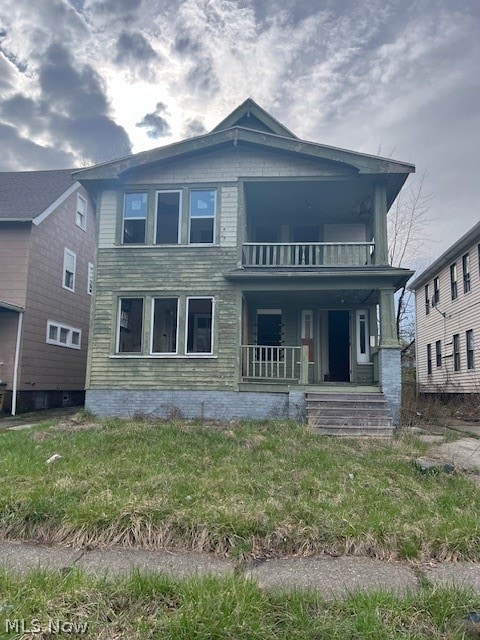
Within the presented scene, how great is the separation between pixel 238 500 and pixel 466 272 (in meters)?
17.2

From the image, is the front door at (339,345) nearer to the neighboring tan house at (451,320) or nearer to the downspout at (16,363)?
the neighboring tan house at (451,320)

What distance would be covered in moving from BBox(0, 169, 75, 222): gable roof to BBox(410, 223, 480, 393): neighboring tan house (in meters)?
15.6

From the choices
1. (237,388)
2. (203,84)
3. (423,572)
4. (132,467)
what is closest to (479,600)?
(423,572)

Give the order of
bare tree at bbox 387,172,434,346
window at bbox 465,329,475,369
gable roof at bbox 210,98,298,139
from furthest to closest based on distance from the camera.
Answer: bare tree at bbox 387,172,434,346
window at bbox 465,329,475,369
gable roof at bbox 210,98,298,139

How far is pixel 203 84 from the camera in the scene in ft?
54.0

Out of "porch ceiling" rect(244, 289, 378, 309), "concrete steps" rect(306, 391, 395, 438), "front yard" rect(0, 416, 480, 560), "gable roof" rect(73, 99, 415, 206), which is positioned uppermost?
"gable roof" rect(73, 99, 415, 206)

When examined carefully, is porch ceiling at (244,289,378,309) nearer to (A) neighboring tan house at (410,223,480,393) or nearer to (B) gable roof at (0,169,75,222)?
(A) neighboring tan house at (410,223,480,393)

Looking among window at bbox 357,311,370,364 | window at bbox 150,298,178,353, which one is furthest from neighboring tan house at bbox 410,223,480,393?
window at bbox 150,298,178,353

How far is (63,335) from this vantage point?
16.5m

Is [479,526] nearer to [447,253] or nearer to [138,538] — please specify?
[138,538]

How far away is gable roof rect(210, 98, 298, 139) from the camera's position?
13.6 meters

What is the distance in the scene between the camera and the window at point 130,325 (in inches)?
475

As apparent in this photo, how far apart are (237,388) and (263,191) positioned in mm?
5821
